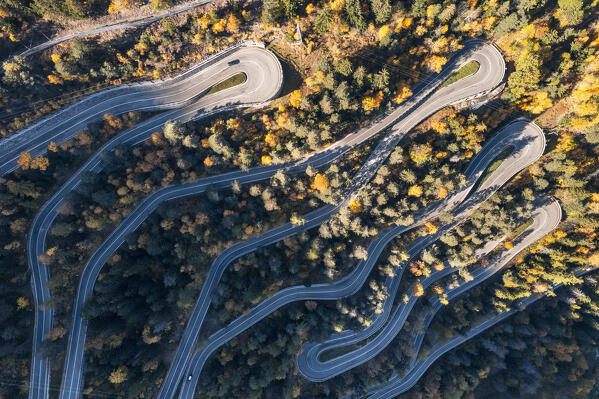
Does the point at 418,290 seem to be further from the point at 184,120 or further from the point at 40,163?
the point at 40,163

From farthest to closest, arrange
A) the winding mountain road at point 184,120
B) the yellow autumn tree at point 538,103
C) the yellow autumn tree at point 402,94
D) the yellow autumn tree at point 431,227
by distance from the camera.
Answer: the yellow autumn tree at point 431,227, the yellow autumn tree at point 538,103, the yellow autumn tree at point 402,94, the winding mountain road at point 184,120

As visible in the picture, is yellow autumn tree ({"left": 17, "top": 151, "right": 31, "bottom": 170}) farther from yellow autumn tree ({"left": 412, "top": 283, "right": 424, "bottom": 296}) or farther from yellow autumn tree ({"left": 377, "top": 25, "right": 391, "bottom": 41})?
yellow autumn tree ({"left": 412, "top": 283, "right": 424, "bottom": 296})

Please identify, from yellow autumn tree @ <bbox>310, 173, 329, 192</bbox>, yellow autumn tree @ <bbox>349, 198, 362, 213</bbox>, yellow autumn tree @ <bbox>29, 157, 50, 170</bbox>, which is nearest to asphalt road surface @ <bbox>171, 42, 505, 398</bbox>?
yellow autumn tree @ <bbox>349, 198, 362, 213</bbox>

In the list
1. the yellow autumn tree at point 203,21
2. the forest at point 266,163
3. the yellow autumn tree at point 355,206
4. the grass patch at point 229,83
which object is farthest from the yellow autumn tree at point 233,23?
the yellow autumn tree at point 355,206

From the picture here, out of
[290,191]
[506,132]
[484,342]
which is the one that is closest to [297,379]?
Answer: [290,191]

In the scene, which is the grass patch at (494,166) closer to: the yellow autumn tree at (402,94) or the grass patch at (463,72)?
the grass patch at (463,72)
